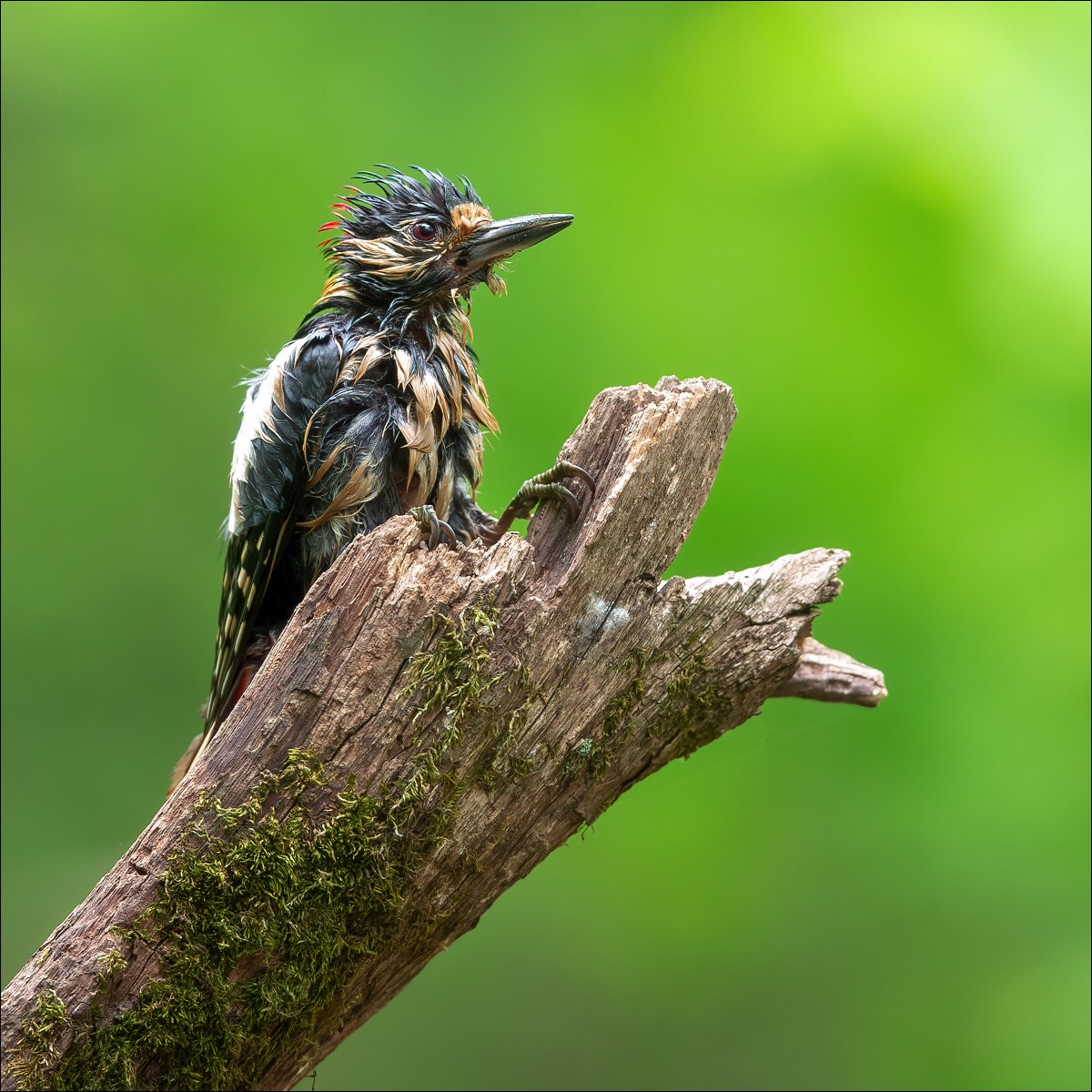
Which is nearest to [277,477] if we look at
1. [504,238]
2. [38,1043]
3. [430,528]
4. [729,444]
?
[430,528]

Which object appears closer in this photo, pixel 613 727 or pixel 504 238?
pixel 613 727

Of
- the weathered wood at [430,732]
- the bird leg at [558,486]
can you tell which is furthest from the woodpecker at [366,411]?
the weathered wood at [430,732]

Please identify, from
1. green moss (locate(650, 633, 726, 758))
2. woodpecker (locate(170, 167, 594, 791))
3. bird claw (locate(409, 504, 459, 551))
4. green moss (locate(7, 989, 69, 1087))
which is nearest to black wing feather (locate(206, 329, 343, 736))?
woodpecker (locate(170, 167, 594, 791))

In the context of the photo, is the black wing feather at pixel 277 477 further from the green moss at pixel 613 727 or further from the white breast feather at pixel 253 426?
the green moss at pixel 613 727

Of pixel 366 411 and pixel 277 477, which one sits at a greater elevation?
pixel 366 411

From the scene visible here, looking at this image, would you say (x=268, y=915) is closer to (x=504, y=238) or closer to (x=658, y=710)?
(x=658, y=710)
